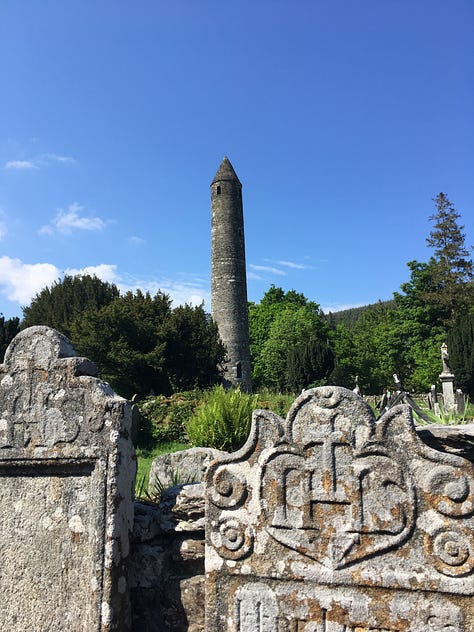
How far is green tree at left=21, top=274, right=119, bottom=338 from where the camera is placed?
106ft

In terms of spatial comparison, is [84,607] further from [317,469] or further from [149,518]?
[317,469]

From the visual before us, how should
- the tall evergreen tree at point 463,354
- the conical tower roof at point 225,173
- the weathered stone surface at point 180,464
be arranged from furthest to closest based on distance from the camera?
→ the conical tower roof at point 225,173
the tall evergreen tree at point 463,354
the weathered stone surface at point 180,464

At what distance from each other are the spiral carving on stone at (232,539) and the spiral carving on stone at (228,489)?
0.09m

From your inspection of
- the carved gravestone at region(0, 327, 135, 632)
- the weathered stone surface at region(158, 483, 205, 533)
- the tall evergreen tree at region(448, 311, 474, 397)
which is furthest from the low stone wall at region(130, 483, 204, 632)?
the tall evergreen tree at region(448, 311, 474, 397)

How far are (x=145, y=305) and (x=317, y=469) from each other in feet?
78.1

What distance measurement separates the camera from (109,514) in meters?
2.62

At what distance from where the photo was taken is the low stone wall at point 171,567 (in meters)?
2.72

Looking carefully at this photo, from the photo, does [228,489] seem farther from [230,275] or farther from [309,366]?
[309,366]

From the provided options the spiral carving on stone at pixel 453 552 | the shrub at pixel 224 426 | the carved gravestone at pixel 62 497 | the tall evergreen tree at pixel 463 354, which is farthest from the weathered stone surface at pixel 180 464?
the tall evergreen tree at pixel 463 354

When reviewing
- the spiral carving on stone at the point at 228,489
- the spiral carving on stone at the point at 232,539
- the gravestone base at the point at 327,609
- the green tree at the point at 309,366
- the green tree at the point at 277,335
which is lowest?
the gravestone base at the point at 327,609

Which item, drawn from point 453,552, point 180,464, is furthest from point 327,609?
point 180,464

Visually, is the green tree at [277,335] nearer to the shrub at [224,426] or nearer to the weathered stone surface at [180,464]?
the shrub at [224,426]

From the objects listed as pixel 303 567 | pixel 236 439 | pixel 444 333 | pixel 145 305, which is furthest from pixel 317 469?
pixel 444 333

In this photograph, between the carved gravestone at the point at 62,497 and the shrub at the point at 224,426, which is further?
the shrub at the point at 224,426
